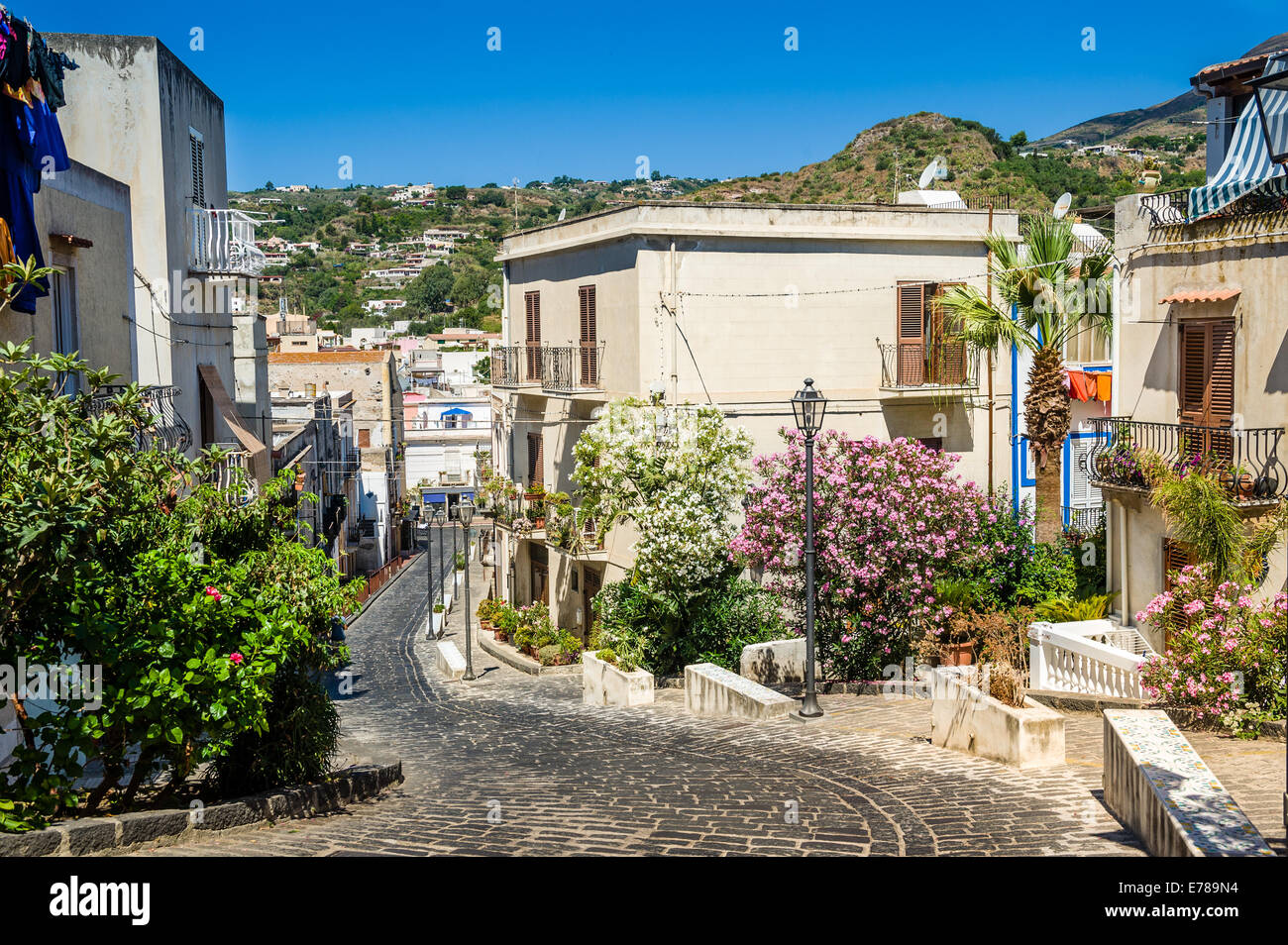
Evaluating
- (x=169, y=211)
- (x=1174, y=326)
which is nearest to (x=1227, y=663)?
(x=1174, y=326)

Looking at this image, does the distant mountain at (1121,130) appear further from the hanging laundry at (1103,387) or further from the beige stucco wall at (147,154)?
the beige stucco wall at (147,154)

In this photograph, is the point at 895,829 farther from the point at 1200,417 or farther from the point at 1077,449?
the point at 1077,449

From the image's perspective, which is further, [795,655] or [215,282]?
[215,282]

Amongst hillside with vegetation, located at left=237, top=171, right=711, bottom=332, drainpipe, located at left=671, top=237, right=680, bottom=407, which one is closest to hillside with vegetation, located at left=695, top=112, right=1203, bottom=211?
hillside with vegetation, located at left=237, top=171, right=711, bottom=332

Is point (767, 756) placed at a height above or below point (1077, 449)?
below

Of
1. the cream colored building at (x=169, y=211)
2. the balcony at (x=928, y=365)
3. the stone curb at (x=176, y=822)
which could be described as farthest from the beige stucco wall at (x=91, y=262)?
the balcony at (x=928, y=365)

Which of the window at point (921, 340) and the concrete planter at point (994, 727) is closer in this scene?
the concrete planter at point (994, 727)

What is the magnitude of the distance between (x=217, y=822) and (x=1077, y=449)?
19.9 meters

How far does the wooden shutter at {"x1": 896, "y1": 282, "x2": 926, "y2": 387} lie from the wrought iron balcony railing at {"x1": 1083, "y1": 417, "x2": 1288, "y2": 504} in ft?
21.9

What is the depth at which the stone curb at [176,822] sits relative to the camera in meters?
6.89

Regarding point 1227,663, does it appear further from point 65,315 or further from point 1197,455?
point 65,315

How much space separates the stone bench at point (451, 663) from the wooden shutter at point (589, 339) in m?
6.32
